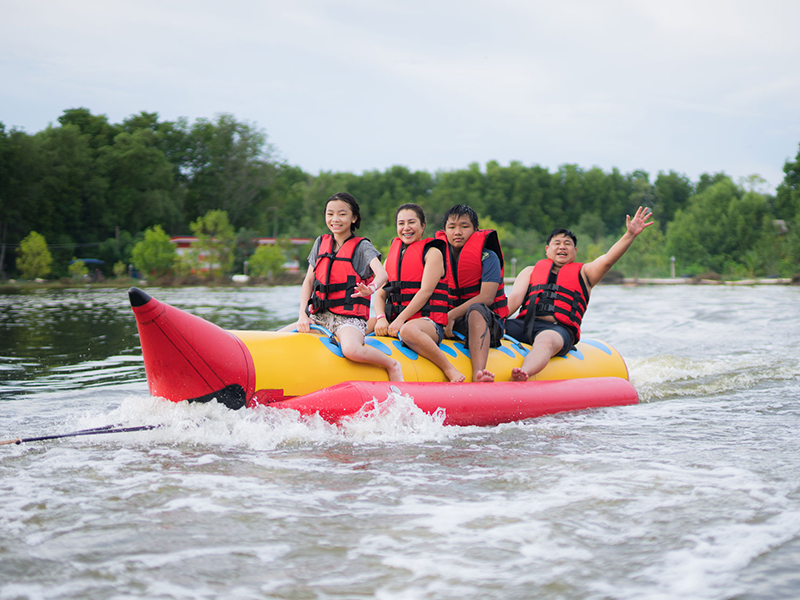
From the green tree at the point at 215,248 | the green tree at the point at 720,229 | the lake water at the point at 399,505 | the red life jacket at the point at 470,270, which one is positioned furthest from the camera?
the green tree at the point at 720,229

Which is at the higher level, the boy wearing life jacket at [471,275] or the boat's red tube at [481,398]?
the boy wearing life jacket at [471,275]

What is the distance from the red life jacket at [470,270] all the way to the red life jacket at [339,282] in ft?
2.27

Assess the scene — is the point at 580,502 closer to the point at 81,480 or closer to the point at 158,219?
the point at 81,480

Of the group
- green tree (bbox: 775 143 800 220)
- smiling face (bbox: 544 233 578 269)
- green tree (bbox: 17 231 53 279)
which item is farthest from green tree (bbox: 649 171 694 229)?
smiling face (bbox: 544 233 578 269)

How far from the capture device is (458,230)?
4590 mm

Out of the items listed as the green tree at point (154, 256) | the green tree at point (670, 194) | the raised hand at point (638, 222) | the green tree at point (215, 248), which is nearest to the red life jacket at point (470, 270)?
the raised hand at point (638, 222)

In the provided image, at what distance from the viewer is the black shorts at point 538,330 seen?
4887 millimetres

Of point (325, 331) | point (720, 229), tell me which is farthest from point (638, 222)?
point (720, 229)

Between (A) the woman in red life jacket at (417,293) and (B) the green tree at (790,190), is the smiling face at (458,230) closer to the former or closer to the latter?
(A) the woman in red life jacket at (417,293)

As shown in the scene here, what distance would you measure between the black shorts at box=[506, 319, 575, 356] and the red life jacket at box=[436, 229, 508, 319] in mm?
438

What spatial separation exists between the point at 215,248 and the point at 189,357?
129 ft

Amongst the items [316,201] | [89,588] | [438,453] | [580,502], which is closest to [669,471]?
[580,502]

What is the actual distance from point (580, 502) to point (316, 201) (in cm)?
6892

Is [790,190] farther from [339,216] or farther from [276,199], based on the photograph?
[339,216]
